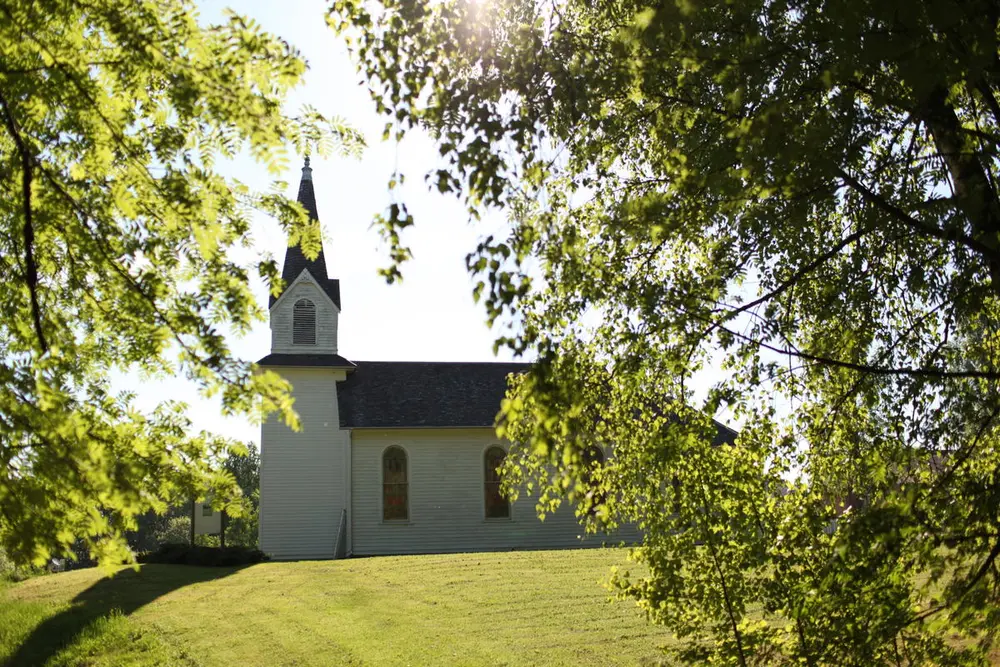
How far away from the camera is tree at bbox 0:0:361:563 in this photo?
5219mm

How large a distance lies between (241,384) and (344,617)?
9200 mm

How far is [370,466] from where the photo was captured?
28.0m

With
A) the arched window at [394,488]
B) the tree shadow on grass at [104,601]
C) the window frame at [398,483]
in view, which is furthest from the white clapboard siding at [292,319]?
the tree shadow on grass at [104,601]

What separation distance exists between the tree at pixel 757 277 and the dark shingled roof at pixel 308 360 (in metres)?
21.4

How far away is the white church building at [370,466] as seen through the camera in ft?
90.1

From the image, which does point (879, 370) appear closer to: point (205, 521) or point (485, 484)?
point (485, 484)

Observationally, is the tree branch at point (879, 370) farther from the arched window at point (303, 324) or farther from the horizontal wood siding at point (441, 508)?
the arched window at point (303, 324)

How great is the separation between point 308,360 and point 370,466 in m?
4.01

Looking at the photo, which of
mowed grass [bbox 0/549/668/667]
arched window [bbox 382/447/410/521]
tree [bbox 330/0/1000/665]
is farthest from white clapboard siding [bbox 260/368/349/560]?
tree [bbox 330/0/1000/665]

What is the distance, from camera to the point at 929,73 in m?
3.94

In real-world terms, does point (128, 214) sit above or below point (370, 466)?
above

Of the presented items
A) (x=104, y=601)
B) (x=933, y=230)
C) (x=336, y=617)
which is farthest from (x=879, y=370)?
(x=104, y=601)

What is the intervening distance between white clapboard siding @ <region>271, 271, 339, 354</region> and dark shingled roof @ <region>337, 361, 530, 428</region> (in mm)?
1505

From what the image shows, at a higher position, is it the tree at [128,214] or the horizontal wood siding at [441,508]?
the tree at [128,214]
